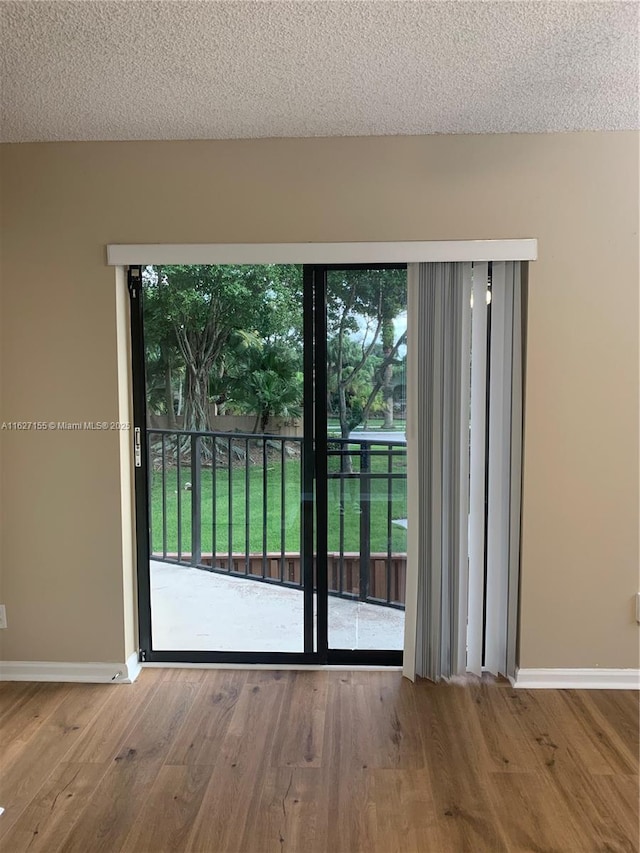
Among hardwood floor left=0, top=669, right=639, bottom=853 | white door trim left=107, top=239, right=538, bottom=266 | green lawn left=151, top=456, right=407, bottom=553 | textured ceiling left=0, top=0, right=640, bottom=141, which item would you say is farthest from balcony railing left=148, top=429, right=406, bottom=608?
textured ceiling left=0, top=0, right=640, bottom=141

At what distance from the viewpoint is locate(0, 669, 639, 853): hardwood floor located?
170 centimetres

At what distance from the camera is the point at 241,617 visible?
8.89 feet

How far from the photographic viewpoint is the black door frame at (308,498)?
2545 millimetres

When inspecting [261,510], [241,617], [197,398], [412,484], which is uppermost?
[197,398]

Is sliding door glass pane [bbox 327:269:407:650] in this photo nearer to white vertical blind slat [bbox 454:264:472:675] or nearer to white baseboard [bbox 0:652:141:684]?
white vertical blind slat [bbox 454:264:472:675]

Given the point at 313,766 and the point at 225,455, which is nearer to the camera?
the point at 313,766

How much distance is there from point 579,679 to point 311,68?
276 cm

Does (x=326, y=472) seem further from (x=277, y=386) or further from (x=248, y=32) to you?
(x=248, y=32)

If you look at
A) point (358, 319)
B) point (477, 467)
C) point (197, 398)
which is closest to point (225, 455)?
point (197, 398)

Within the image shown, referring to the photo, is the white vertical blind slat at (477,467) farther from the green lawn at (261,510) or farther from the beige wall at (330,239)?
the green lawn at (261,510)

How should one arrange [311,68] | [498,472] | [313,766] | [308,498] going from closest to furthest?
[311,68], [313,766], [498,472], [308,498]

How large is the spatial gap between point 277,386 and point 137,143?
4.08 feet

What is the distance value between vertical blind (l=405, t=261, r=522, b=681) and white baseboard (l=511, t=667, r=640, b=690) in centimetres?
8

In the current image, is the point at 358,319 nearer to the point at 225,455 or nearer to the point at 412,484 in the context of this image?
the point at 412,484
